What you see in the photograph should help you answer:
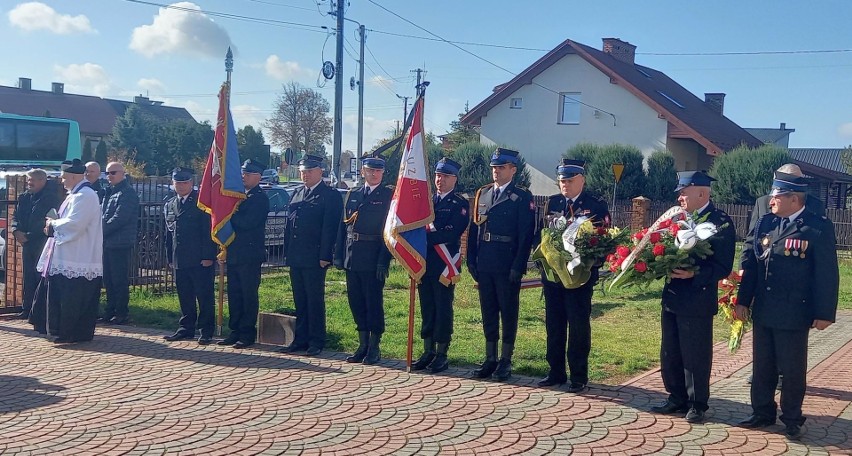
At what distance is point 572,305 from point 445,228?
149 centimetres

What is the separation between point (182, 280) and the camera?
31.1 ft

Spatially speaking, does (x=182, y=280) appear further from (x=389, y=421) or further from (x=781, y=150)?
(x=781, y=150)

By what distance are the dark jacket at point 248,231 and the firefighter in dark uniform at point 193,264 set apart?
1.52 ft

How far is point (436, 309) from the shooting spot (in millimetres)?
7992

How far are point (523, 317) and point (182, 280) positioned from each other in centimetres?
456

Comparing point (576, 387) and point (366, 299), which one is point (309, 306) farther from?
point (576, 387)

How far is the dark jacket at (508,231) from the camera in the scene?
24.6 feet

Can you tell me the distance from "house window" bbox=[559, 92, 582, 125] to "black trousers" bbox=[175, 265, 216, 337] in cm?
2843

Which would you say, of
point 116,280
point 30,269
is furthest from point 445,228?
point 30,269

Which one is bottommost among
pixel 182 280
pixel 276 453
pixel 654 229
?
pixel 276 453

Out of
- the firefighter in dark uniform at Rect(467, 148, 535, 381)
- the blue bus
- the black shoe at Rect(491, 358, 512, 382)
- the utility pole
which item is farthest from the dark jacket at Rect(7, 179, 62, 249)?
the blue bus

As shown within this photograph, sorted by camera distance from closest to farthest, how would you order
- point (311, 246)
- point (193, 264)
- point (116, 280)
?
point (311, 246), point (193, 264), point (116, 280)

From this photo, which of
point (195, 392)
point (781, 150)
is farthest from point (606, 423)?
point (781, 150)

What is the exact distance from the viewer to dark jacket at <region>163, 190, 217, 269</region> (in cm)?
939
